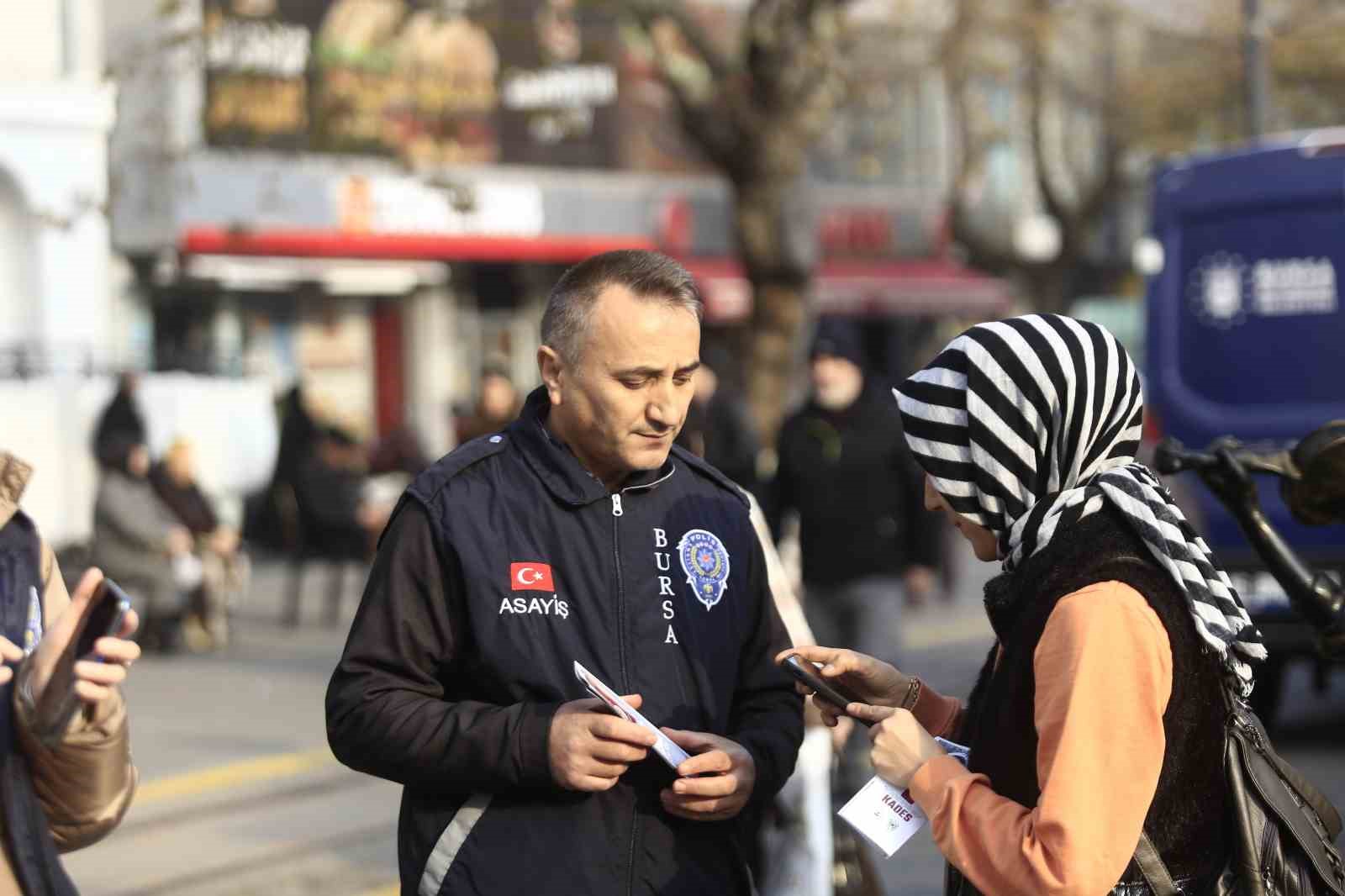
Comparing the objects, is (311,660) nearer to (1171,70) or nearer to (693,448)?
(693,448)

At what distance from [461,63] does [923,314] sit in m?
10.4

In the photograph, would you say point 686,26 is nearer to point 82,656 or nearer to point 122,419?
point 122,419

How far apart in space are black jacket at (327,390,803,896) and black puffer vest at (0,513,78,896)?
1.44ft

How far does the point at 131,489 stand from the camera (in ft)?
44.9

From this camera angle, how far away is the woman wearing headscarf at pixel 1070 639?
2641mm

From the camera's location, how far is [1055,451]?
2.78 m

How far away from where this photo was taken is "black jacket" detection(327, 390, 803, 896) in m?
3.01

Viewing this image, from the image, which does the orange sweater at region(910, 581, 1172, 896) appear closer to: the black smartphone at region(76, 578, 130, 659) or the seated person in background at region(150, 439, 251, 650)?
the black smartphone at region(76, 578, 130, 659)

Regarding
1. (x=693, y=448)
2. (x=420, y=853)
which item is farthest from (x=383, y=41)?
(x=420, y=853)

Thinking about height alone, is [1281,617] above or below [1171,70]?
below

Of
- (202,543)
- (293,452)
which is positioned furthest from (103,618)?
(293,452)

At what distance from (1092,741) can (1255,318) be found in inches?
280

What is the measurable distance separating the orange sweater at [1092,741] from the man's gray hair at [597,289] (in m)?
0.82

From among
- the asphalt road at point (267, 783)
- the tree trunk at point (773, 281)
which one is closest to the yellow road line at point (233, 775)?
the asphalt road at point (267, 783)
